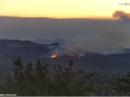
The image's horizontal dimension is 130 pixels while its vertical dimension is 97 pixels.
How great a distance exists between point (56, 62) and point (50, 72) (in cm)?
15

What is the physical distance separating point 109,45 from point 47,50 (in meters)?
0.74

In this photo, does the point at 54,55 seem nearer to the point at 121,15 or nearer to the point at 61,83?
the point at 61,83

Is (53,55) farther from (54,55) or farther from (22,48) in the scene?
(22,48)

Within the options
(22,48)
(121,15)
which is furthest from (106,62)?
(22,48)

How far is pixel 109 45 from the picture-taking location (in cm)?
2364

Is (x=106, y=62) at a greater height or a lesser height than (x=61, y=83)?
greater

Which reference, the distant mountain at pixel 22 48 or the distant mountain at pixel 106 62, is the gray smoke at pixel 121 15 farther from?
the distant mountain at pixel 22 48

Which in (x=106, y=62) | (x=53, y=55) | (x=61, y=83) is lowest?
(x=61, y=83)

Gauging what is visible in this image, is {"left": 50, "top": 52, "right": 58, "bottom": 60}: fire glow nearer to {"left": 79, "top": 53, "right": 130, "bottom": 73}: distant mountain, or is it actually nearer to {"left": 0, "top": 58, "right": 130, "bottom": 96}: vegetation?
{"left": 0, "top": 58, "right": 130, "bottom": 96}: vegetation

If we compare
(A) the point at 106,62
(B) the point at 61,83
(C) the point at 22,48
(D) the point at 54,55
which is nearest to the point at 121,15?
(A) the point at 106,62

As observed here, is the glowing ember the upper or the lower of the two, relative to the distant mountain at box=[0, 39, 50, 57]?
lower

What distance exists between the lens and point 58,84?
77.7 ft

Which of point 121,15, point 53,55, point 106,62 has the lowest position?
point 106,62

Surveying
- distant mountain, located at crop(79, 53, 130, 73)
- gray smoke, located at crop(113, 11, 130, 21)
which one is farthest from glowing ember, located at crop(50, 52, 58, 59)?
gray smoke, located at crop(113, 11, 130, 21)
